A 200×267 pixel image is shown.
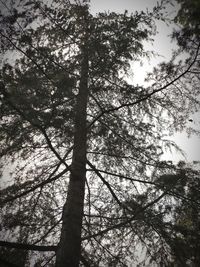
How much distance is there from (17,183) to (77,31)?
3.74 metres

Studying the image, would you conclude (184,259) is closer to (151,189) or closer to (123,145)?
(151,189)

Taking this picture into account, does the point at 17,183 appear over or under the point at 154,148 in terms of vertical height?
under

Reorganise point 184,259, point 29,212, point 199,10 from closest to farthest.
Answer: point 199,10 → point 184,259 → point 29,212

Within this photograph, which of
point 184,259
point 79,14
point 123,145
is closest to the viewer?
point 184,259

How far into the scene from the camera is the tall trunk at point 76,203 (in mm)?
3890

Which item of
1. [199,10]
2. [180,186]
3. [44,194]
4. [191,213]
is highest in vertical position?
[199,10]

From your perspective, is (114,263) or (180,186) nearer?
(180,186)

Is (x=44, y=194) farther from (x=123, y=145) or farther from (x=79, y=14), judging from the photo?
(x=79, y=14)

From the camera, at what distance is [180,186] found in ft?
15.6

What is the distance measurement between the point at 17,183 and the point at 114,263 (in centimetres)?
262

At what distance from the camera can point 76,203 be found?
4.57 metres

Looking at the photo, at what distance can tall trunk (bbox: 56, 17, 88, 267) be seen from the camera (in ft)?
12.8

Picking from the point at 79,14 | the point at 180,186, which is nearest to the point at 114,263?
the point at 180,186

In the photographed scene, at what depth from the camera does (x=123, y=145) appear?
21.2 feet
